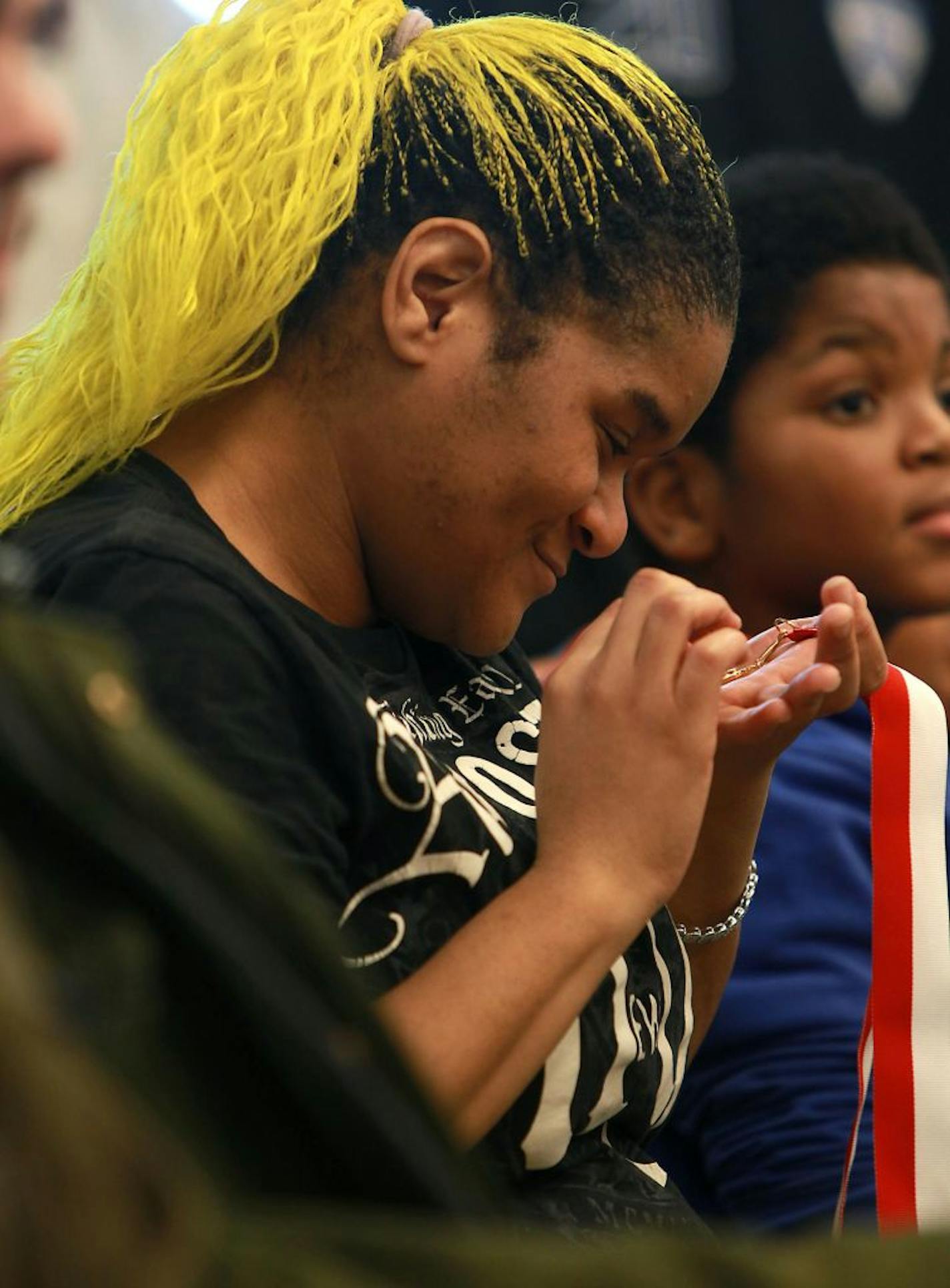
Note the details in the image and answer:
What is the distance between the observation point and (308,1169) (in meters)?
0.55

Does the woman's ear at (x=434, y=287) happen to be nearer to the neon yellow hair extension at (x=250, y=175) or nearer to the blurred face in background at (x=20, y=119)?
the neon yellow hair extension at (x=250, y=175)

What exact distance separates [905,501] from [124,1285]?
1323 mm

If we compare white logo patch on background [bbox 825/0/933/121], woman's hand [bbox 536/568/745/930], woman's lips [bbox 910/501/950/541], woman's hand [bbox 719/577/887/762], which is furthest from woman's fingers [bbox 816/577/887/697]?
white logo patch on background [bbox 825/0/933/121]

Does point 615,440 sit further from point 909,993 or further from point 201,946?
point 201,946

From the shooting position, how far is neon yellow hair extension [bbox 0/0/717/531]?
97 centimetres

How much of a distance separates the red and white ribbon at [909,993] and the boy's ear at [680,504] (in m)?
0.55

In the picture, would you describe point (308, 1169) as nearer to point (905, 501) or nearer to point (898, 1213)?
point (898, 1213)

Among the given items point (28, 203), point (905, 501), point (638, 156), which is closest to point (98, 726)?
point (28, 203)

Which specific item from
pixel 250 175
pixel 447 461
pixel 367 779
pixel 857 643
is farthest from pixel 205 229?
pixel 857 643

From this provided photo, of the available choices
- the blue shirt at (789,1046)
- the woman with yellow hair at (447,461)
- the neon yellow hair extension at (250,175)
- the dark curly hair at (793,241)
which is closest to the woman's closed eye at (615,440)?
the woman with yellow hair at (447,461)

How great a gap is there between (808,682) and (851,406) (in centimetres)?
67

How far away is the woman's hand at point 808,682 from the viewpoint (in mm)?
1043

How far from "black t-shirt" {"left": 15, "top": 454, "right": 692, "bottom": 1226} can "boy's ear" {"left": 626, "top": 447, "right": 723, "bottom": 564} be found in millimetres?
656

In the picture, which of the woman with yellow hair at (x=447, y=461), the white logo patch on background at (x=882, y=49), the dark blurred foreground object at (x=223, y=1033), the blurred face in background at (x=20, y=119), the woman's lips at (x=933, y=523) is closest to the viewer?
the dark blurred foreground object at (x=223, y=1033)
